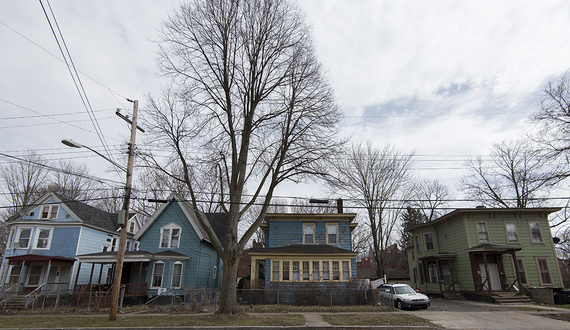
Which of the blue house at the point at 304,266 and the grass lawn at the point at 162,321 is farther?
the blue house at the point at 304,266

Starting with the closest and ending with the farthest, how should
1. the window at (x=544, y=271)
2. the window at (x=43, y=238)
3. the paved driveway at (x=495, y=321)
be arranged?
1. the paved driveway at (x=495, y=321)
2. the window at (x=544, y=271)
3. the window at (x=43, y=238)

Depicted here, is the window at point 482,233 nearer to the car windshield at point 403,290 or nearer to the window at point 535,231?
the window at point 535,231

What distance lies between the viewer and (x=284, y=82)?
A: 17188mm

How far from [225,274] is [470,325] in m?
10.1

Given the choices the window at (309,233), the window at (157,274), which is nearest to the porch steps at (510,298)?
the window at (309,233)

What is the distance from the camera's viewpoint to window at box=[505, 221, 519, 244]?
2444cm

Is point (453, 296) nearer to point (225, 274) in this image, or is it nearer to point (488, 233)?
point (488, 233)

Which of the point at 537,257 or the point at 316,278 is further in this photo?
the point at 537,257

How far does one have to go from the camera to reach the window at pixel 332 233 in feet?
80.7

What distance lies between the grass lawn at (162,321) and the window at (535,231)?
20985 mm

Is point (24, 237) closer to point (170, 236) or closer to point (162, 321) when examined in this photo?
point (170, 236)

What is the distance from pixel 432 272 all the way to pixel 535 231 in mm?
8353

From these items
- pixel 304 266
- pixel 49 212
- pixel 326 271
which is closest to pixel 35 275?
pixel 49 212

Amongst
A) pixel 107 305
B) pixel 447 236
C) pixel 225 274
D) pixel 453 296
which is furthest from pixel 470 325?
pixel 107 305
